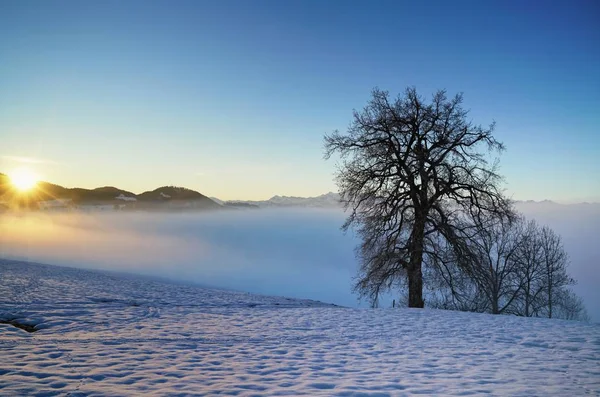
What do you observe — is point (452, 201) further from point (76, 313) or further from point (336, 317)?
point (76, 313)

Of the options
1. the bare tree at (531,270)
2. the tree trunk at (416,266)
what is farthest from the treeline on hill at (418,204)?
the bare tree at (531,270)

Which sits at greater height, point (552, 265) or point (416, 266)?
point (416, 266)

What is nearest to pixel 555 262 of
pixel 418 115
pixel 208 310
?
pixel 418 115

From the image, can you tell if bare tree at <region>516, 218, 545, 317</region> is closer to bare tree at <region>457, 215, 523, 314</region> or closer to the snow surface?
bare tree at <region>457, 215, 523, 314</region>

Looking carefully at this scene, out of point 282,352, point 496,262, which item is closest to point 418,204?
point 282,352

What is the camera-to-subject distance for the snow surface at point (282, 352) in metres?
6.29

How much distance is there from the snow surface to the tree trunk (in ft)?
10.7

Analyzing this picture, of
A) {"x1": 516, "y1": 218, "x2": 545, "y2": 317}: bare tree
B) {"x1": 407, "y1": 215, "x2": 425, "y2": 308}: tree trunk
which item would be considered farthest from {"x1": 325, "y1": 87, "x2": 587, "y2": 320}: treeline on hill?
{"x1": 516, "y1": 218, "x2": 545, "y2": 317}: bare tree

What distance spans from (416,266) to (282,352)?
36.9ft

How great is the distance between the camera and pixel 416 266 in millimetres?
17781

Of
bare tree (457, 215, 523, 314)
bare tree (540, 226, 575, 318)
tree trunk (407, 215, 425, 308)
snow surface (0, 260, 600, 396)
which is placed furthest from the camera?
bare tree (540, 226, 575, 318)

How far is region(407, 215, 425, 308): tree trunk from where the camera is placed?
17.6 meters

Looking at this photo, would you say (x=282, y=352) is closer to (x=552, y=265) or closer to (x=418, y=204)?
(x=418, y=204)

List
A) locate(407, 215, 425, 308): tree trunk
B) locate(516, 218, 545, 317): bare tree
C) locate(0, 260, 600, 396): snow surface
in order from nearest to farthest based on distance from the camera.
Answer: locate(0, 260, 600, 396): snow surface, locate(407, 215, 425, 308): tree trunk, locate(516, 218, 545, 317): bare tree
